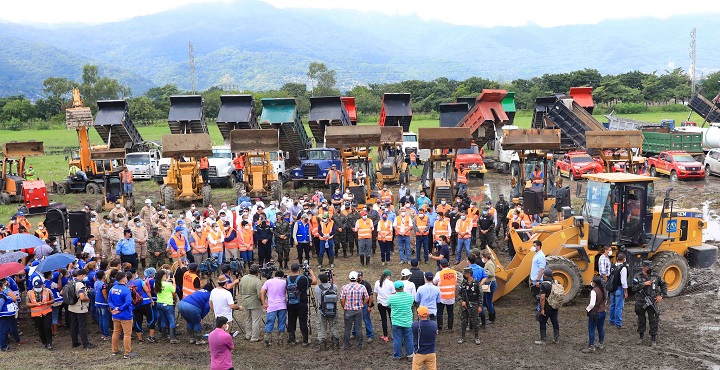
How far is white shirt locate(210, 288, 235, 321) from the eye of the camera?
34.5ft

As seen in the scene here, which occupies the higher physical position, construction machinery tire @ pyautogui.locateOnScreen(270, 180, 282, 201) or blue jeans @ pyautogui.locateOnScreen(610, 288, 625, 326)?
construction machinery tire @ pyautogui.locateOnScreen(270, 180, 282, 201)

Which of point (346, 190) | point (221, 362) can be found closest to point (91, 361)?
point (221, 362)

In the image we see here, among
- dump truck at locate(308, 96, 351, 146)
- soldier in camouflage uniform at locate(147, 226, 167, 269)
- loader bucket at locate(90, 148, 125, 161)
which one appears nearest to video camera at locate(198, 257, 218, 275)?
A: soldier in camouflage uniform at locate(147, 226, 167, 269)

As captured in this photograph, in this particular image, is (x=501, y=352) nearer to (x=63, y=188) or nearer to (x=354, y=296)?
(x=354, y=296)

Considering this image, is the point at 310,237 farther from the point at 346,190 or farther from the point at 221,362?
the point at 221,362

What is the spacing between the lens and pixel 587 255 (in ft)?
42.8

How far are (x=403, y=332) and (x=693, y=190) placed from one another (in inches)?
789

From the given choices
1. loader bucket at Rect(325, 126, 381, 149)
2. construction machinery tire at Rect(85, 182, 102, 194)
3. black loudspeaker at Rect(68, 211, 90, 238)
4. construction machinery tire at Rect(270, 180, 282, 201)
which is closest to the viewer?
black loudspeaker at Rect(68, 211, 90, 238)

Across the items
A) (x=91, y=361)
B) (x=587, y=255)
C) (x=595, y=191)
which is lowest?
(x=91, y=361)

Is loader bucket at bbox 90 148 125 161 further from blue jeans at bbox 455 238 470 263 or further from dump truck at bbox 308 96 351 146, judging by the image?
blue jeans at bbox 455 238 470 263

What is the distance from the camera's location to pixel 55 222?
16281mm

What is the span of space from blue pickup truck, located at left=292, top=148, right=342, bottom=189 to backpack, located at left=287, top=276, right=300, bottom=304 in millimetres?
17097

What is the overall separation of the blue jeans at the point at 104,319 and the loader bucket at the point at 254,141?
12.8m

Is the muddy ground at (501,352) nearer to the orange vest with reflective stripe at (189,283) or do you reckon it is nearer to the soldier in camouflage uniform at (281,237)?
the orange vest with reflective stripe at (189,283)
